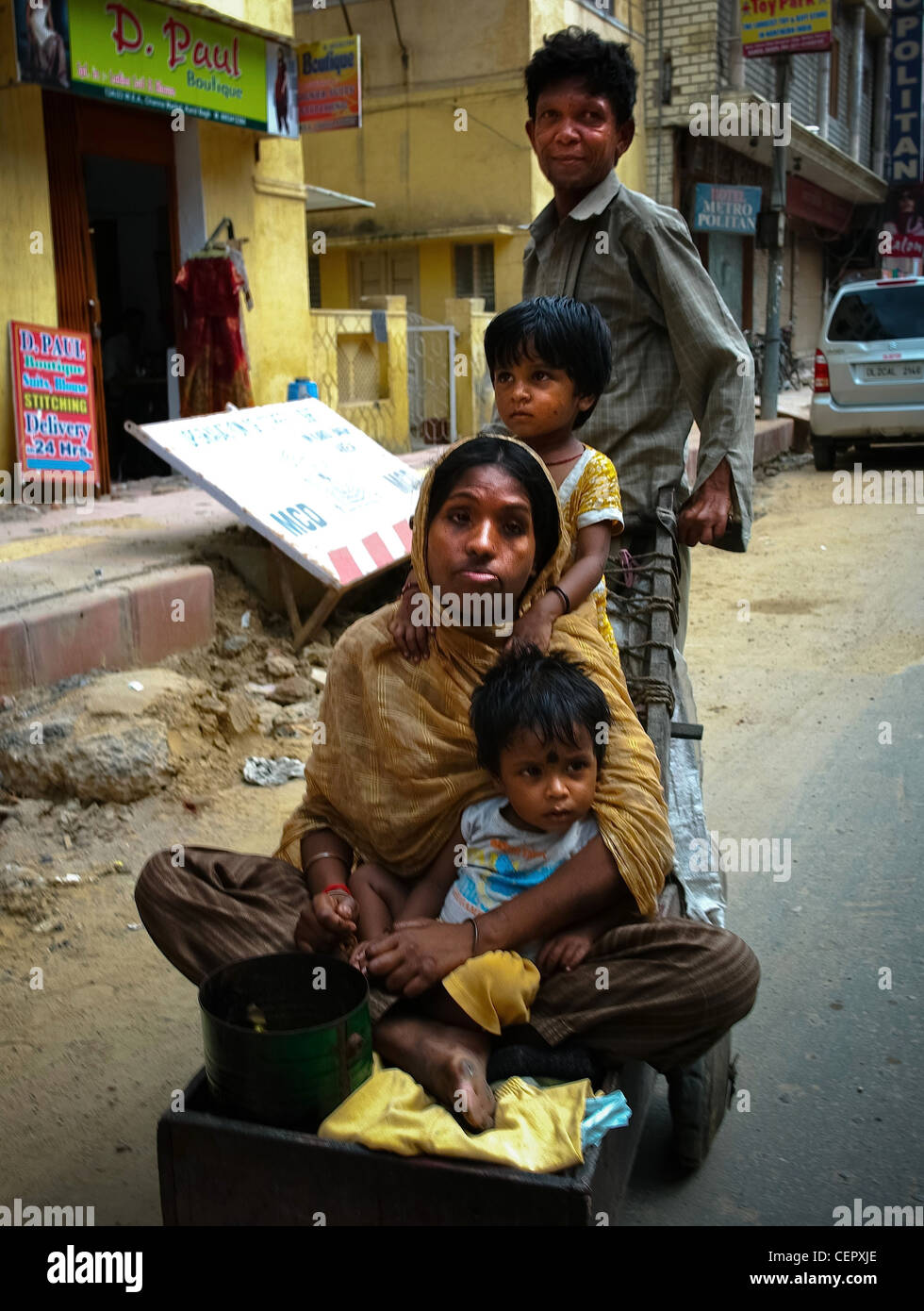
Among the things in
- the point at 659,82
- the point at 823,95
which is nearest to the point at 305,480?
the point at 659,82

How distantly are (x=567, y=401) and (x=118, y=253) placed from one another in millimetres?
11493

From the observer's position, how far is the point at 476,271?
1602cm

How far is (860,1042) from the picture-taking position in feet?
9.80

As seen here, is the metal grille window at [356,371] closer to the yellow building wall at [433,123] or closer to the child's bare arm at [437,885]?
the yellow building wall at [433,123]

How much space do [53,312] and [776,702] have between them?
5.93 metres

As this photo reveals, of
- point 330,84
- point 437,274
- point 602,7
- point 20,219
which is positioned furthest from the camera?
point 602,7

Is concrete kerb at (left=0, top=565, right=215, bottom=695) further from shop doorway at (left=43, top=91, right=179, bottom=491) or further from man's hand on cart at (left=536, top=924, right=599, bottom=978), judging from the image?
shop doorway at (left=43, top=91, right=179, bottom=491)

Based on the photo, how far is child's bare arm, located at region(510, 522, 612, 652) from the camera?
2.30 m

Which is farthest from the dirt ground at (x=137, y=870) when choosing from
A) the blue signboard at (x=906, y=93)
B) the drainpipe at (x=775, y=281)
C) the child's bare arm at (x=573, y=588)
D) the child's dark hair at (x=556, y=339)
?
the blue signboard at (x=906, y=93)

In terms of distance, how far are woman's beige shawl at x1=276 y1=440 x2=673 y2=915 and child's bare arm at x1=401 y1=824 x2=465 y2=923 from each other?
0.07 ft

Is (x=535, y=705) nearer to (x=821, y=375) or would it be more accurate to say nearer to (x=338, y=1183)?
(x=338, y=1183)

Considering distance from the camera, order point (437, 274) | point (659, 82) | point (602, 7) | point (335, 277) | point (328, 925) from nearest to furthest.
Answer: point (328, 925)
point (437, 274)
point (602, 7)
point (335, 277)
point (659, 82)
